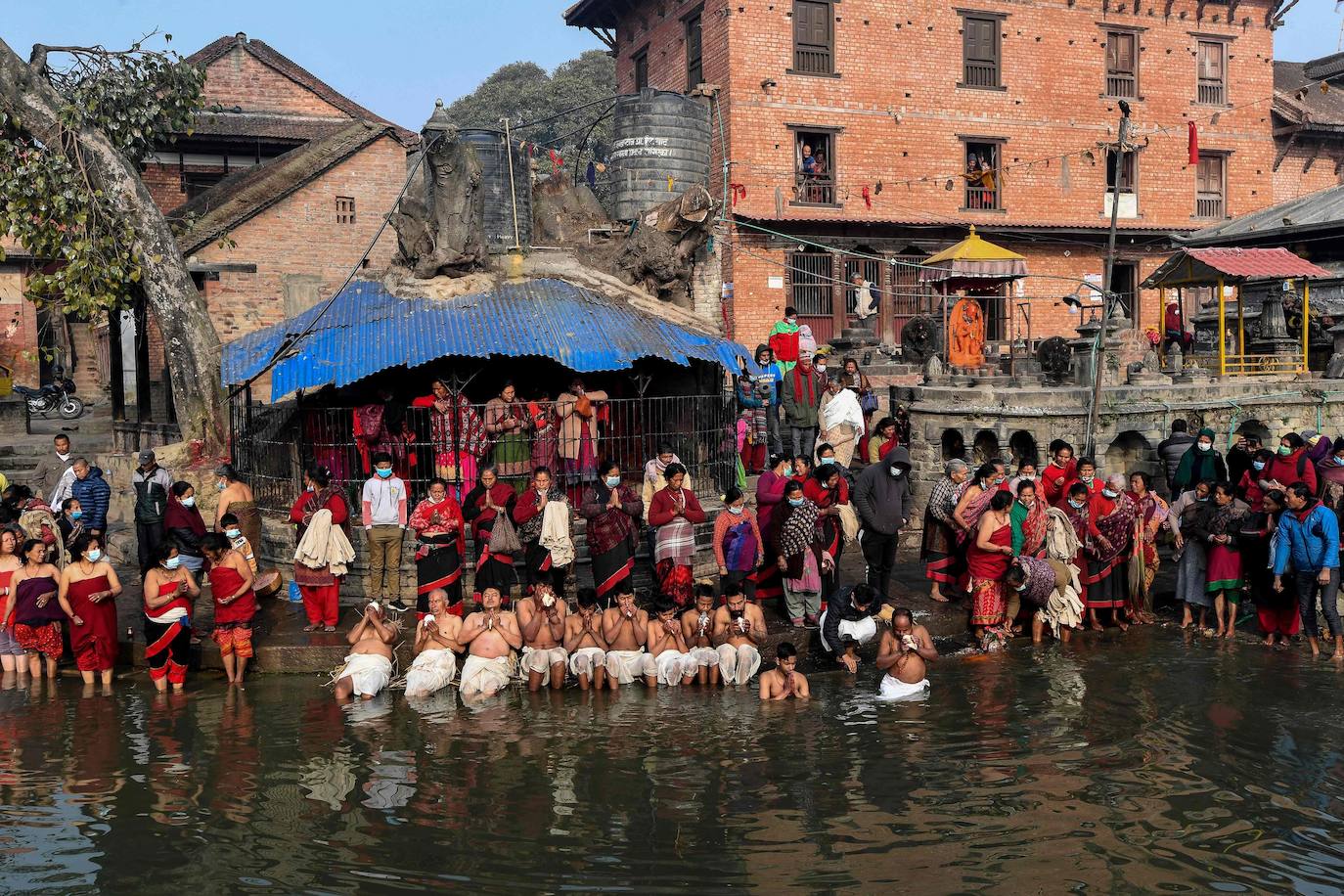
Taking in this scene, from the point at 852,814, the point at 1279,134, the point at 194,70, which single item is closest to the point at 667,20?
the point at 194,70

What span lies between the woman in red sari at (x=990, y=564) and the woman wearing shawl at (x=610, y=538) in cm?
324

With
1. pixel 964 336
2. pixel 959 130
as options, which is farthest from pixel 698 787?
pixel 959 130

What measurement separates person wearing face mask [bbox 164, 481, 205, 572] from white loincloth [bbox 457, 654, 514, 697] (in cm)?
348

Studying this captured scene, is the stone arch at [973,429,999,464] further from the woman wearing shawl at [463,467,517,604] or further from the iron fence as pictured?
the woman wearing shawl at [463,467,517,604]

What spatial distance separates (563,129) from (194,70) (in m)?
39.5

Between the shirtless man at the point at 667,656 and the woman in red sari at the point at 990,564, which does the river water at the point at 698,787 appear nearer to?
A: the shirtless man at the point at 667,656

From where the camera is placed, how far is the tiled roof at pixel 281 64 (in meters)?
28.5

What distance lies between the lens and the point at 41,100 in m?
16.3

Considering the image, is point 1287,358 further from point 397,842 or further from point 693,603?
point 397,842

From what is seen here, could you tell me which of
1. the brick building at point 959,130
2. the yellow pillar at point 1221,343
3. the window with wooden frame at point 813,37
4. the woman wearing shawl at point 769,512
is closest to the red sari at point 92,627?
the woman wearing shawl at point 769,512

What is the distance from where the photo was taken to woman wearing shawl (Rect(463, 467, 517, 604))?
11.9 meters

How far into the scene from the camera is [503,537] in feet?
38.7

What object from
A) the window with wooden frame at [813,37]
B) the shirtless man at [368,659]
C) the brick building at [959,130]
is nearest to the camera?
the shirtless man at [368,659]

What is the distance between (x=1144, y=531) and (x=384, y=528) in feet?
24.9
